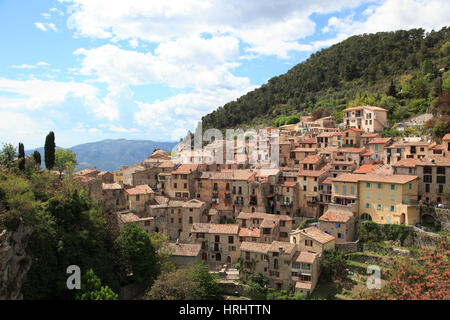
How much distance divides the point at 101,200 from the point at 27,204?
15.1m

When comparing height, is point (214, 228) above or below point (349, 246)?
above

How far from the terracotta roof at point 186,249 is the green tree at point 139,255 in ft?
8.26

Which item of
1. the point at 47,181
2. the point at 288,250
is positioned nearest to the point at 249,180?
the point at 288,250

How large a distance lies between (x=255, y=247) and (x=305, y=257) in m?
5.32

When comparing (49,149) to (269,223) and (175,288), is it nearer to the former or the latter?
(175,288)

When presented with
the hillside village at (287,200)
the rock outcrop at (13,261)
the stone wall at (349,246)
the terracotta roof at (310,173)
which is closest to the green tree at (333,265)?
the hillside village at (287,200)

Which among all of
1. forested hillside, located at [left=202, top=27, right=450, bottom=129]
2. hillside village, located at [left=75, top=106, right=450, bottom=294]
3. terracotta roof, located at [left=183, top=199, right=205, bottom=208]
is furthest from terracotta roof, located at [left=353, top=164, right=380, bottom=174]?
forested hillside, located at [left=202, top=27, right=450, bottom=129]

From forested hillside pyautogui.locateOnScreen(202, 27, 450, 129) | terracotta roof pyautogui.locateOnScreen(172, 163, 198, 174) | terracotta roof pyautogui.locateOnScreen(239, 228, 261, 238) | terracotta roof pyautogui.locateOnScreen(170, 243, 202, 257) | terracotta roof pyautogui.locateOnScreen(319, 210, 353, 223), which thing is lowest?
terracotta roof pyautogui.locateOnScreen(170, 243, 202, 257)

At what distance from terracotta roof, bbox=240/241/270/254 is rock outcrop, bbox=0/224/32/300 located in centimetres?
2001

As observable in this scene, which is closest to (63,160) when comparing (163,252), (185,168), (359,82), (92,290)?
(185,168)

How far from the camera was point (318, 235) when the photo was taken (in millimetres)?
37094

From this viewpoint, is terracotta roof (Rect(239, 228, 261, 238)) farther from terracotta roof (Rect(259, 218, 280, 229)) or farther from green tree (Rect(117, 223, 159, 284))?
green tree (Rect(117, 223, 159, 284))

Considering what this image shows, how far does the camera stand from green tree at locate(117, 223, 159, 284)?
36812 mm

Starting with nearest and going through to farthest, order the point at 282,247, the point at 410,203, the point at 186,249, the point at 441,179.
A: the point at 282,247
the point at 410,203
the point at 441,179
the point at 186,249
